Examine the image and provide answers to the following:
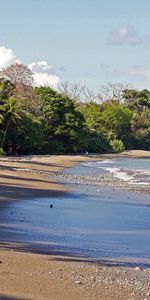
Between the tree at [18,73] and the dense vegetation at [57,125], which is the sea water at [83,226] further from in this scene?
the tree at [18,73]

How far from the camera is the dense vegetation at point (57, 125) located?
216 feet

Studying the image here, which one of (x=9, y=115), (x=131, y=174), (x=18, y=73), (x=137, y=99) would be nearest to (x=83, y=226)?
(x=131, y=174)

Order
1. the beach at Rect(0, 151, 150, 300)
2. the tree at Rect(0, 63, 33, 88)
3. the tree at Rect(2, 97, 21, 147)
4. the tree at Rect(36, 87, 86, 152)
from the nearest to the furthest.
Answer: the beach at Rect(0, 151, 150, 300) → the tree at Rect(2, 97, 21, 147) → the tree at Rect(36, 87, 86, 152) → the tree at Rect(0, 63, 33, 88)

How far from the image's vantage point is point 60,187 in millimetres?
27594

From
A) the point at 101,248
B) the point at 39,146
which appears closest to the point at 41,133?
the point at 39,146

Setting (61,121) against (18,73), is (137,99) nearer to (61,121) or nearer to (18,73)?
(18,73)

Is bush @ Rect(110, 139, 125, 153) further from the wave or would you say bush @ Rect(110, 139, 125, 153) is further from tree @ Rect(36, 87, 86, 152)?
the wave

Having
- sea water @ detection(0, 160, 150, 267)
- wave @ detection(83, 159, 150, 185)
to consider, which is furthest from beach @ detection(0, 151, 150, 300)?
wave @ detection(83, 159, 150, 185)

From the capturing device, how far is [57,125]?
251ft

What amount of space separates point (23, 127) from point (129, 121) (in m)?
37.3

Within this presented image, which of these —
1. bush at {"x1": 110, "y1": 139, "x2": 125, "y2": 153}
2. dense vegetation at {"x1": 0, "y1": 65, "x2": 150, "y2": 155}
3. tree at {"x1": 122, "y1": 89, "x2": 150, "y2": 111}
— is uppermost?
tree at {"x1": 122, "y1": 89, "x2": 150, "y2": 111}

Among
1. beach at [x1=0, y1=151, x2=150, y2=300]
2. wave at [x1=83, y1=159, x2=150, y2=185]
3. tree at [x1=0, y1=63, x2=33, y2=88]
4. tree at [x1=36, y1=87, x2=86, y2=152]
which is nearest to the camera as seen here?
beach at [x1=0, y1=151, x2=150, y2=300]

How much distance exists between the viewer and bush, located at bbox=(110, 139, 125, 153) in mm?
89175

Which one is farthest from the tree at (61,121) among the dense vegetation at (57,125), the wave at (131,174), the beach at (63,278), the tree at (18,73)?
the beach at (63,278)
